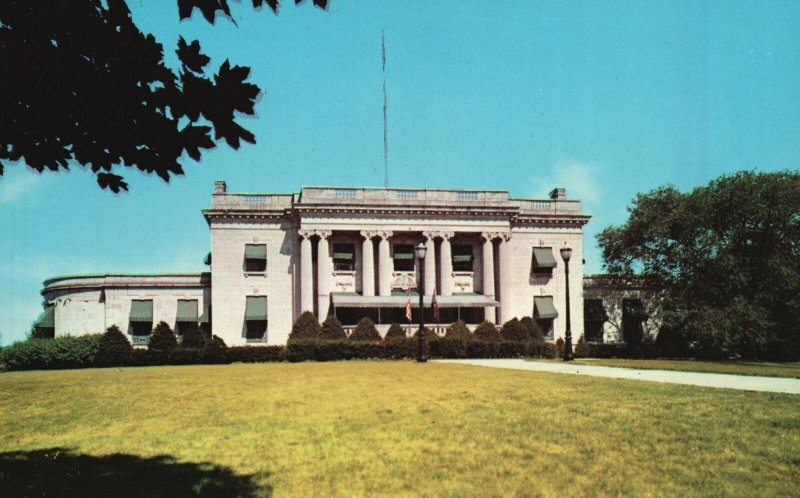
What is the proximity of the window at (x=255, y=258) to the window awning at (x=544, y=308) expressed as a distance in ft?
67.7

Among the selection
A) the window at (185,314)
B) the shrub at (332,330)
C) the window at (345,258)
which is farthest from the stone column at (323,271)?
the window at (185,314)

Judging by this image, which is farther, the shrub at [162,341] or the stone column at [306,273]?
the stone column at [306,273]

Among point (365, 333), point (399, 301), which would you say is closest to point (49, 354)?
point (365, 333)

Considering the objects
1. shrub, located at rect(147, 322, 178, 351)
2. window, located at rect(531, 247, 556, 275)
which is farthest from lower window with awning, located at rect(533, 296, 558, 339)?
shrub, located at rect(147, 322, 178, 351)

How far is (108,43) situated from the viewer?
4613 millimetres

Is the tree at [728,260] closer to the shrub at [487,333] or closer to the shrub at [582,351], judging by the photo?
the shrub at [582,351]

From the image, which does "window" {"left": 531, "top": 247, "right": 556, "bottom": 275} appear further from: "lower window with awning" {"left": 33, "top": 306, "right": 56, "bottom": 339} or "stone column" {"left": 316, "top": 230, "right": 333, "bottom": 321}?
"lower window with awning" {"left": 33, "top": 306, "right": 56, "bottom": 339}

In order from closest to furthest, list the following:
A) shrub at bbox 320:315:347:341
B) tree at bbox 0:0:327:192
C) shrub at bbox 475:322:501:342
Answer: tree at bbox 0:0:327:192, shrub at bbox 475:322:501:342, shrub at bbox 320:315:347:341

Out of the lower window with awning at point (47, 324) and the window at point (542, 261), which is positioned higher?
the window at point (542, 261)

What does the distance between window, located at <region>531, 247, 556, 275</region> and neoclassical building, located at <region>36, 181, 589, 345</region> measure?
0.18m

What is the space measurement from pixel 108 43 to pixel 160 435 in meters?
6.32

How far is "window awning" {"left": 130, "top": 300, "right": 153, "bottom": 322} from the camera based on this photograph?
4306cm

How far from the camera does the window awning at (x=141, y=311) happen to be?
141 ft

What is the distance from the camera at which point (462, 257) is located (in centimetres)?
4553
